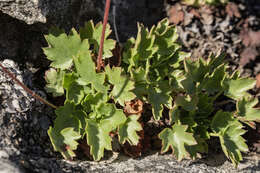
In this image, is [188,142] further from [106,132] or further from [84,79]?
[84,79]

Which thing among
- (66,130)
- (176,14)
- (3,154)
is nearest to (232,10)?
(176,14)

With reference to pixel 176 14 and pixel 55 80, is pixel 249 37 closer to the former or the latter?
pixel 176 14

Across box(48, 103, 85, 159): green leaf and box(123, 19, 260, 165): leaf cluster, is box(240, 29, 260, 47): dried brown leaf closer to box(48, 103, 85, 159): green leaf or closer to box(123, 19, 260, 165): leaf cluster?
box(123, 19, 260, 165): leaf cluster

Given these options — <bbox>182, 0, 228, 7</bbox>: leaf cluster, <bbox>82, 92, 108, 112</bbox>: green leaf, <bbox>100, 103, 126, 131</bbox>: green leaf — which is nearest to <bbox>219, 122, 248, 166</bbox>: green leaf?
<bbox>100, 103, 126, 131</bbox>: green leaf

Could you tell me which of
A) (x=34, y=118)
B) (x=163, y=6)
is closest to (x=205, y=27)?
(x=163, y=6)

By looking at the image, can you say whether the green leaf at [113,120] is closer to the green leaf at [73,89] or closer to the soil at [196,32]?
the green leaf at [73,89]

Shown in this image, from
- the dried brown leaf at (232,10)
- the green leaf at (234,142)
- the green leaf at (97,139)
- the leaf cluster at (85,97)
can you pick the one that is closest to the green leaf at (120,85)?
the leaf cluster at (85,97)
